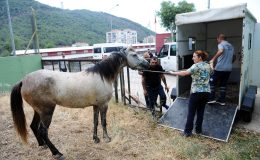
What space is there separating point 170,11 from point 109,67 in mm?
21492

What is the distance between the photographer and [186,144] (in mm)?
3928

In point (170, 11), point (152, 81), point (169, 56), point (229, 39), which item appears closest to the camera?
point (152, 81)

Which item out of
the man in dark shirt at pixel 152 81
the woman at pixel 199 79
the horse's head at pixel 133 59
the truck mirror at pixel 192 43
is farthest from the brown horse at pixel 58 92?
the truck mirror at pixel 192 43

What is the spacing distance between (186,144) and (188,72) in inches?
50.3

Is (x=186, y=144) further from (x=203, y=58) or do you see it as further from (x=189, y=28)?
(x=189, y=28)

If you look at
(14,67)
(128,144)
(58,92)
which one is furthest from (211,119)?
(14,67)

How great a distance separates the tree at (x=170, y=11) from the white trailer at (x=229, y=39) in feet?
52.5

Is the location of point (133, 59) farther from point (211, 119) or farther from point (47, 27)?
point (47, 27)

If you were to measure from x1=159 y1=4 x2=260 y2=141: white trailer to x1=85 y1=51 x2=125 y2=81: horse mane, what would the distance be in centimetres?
179

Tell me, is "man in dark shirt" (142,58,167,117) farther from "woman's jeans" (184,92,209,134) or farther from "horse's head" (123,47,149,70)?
"woman's jeans" (184,92,209,134)

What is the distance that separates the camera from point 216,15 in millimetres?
4664

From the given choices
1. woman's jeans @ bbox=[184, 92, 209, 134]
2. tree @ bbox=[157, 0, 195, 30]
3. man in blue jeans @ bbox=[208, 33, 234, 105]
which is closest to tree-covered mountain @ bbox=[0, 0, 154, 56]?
tree @ bbox=[157, 0, 195, 30]

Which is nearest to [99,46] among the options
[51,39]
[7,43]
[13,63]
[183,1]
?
[183,1]

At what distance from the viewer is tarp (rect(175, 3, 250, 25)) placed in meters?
4.36
